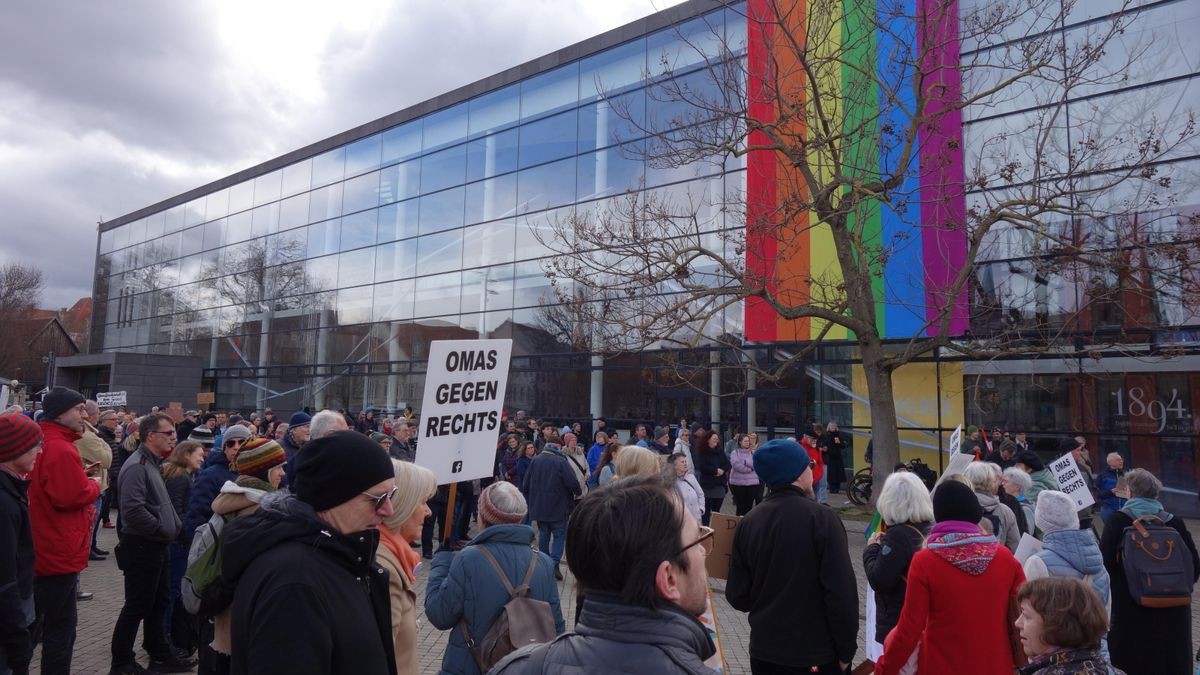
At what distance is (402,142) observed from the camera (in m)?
31.5

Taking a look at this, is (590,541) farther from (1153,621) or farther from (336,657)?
(1153,621)

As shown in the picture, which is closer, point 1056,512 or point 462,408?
point 1056,512

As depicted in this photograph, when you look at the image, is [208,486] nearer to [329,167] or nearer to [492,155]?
[492,155]

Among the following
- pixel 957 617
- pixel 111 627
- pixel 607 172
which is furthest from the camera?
pixel 607 172

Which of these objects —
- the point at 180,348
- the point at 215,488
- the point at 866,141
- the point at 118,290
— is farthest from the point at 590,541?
the point at 118,290

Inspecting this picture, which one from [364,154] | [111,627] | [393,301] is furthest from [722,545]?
[364,154]

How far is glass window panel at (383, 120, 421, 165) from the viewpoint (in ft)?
102

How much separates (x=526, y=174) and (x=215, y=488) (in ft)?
73.5

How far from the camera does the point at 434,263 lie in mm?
29188

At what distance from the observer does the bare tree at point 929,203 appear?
1309 centimetres

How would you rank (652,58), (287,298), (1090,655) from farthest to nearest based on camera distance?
(287,298) < (652,58) < (1090,655)

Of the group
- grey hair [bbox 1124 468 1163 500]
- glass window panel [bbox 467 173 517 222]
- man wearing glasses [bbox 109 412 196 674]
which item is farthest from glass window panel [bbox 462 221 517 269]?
grey hair [bbox 1124 468 1163 500]

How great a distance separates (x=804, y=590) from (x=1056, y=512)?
6.29 ft

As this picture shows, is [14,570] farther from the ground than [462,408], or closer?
closer
